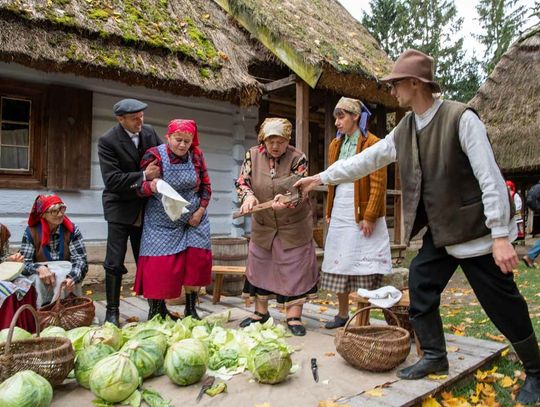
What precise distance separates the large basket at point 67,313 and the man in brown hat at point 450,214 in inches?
86.0

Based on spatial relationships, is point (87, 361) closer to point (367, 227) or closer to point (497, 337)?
point (367, 227)

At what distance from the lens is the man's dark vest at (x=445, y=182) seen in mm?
2471

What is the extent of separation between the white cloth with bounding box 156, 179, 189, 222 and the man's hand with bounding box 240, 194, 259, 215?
40 centimetres

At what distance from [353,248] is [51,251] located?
2.35 metres

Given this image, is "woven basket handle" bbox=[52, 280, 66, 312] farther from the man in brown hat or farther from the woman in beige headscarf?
the man in brown hat

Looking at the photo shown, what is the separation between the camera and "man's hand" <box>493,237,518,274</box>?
229 centimetres

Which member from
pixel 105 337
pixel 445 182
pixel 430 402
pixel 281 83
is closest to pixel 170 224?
pixel 105 337

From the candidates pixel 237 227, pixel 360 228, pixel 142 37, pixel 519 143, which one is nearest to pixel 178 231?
pixel 360 228

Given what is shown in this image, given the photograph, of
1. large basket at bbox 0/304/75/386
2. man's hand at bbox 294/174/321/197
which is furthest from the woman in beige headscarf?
large basket at bbox 0/304/75/386

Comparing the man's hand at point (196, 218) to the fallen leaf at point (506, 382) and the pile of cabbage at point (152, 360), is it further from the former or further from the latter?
the fallen leaf at point (506, 382)

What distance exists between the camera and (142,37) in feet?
19.5

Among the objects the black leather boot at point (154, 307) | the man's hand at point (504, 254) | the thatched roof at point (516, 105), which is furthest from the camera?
the thatched roof at point (516, 105)

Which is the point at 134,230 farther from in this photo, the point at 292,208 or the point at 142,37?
the point at 142,37

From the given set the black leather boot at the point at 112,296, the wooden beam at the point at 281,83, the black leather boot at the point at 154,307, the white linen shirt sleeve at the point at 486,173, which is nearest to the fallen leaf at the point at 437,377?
the white linen shirt sleeve at the point at 486,173
